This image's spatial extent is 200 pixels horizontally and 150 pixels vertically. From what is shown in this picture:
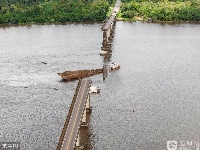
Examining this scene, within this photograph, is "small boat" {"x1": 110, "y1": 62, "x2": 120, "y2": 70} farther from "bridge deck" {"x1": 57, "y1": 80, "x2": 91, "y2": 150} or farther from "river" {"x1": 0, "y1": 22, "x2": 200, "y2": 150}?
"bridge deck" {"x1": 57, "y1": 80, "x2": 91, "y2": 150}

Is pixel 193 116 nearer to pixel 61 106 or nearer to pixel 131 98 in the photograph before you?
pixel 131 98

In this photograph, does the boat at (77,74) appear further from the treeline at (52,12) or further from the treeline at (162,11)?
the treeline at (162,11)

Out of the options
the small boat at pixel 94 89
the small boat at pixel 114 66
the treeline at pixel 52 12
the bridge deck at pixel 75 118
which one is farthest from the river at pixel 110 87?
the treeline at pixel 52 12

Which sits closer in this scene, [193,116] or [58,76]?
[193,116]

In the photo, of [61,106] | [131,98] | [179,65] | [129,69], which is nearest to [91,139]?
[61,106]

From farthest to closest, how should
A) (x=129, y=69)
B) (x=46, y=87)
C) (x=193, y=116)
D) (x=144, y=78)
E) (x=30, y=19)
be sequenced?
(x=30, y=19), (x=129, y=69), (x=144, y=78), (x=46, y=87), (x=193, y=116)
